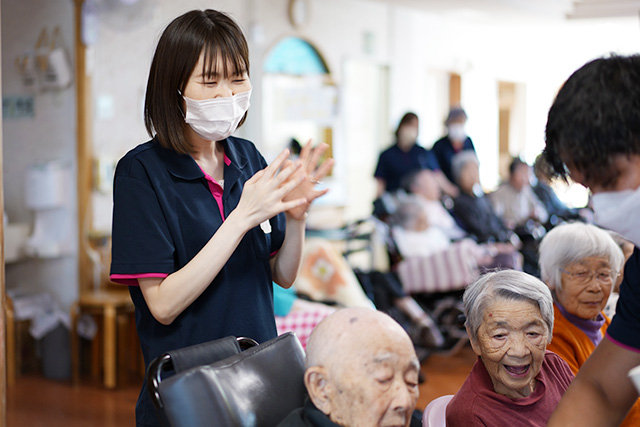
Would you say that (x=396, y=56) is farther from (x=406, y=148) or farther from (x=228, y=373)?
(x=228, y=373)

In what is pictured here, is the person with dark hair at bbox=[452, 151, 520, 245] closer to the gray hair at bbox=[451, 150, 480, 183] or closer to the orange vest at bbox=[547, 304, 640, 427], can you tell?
the gray hair at bbox=[451, 150, 480, 183]

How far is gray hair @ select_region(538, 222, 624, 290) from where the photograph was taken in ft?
7.08

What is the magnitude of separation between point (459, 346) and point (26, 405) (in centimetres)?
267

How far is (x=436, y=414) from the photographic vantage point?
168 centimetres

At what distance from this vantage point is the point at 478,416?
5.57ft

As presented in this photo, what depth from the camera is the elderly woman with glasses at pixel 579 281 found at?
6.80 ft

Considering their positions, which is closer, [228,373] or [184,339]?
[228,373]

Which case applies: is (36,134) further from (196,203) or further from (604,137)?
(604,137)

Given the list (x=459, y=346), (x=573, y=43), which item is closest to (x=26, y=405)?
(x=459, y=346)

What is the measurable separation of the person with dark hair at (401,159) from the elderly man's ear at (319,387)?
4890 mm

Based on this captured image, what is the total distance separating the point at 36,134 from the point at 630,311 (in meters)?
4.16

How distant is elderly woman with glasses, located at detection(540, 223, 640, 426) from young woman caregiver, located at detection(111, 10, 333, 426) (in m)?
0.89

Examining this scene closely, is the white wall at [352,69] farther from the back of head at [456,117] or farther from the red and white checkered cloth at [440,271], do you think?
the red and white checkered cloth at [440,271]

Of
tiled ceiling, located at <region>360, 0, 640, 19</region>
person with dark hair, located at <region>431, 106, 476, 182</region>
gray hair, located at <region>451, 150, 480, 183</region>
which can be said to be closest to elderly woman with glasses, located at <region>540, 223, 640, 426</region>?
gray hair, located at <region>451, 150, 480, 183</region>
